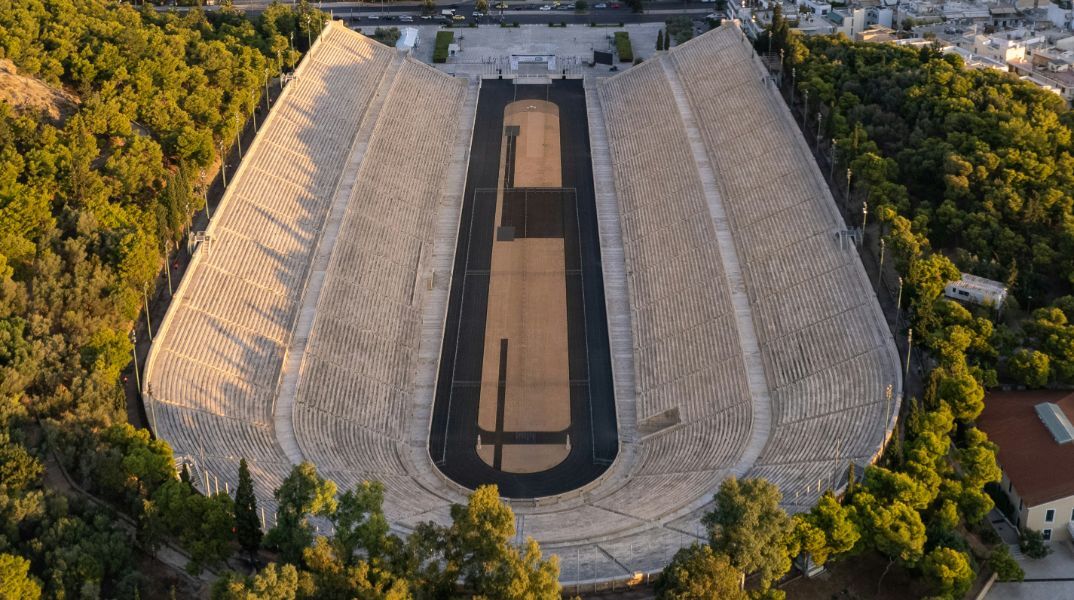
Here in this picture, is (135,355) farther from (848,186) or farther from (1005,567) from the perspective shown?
(848,186)

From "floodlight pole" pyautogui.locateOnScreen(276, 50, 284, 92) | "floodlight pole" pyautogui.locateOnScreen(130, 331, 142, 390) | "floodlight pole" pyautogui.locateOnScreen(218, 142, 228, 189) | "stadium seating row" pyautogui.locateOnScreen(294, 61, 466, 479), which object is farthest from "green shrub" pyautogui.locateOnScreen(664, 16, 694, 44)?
"floodlight pole" pyautogui.locateOnScreen(130, 331, 142, 390)

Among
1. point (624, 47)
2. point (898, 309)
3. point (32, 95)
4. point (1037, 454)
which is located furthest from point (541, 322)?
point (624, 47)

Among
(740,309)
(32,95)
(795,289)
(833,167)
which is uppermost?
(32,95)

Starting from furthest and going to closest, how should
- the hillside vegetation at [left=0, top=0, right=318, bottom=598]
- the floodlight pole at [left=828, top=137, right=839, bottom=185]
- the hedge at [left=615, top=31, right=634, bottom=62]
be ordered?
the hedge at [left=615, top=31, right=634, bottom=62] < the floodlight pole at [left=828, top=137, right=839, bottom=185] < the hillside vegetation at [left=0, top=0, right=318, bottom=598]

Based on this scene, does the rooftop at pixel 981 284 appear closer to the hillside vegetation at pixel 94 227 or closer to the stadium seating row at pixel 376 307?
the stadium seating row at pixel 376 307

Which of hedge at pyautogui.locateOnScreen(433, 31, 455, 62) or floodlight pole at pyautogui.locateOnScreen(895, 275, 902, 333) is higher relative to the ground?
hedge at pyautogui.locateOnScreen(433, 31, 455, 62)

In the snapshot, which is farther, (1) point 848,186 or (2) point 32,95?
(2) point 32,95

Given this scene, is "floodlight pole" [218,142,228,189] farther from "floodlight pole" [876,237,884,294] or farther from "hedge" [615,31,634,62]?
"hedge" [615,31,634,62]
